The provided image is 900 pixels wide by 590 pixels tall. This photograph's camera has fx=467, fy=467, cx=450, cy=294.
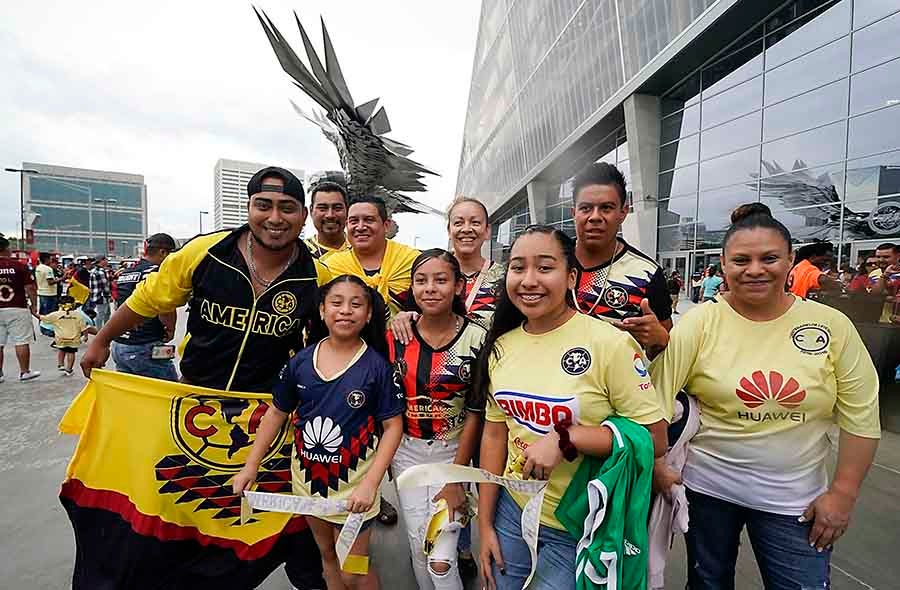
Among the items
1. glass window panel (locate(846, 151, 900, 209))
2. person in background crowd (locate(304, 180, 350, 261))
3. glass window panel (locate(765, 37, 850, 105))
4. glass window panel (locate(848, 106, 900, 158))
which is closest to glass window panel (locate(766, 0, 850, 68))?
glass window panel (locate(765, 37, 850, 105))

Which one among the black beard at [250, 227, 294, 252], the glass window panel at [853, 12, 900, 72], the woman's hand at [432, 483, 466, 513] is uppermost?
the glass window panel at [853, 12, 900, 72]

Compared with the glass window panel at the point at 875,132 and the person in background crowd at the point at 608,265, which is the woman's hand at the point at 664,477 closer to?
the person in background crowd at the point at 608,265

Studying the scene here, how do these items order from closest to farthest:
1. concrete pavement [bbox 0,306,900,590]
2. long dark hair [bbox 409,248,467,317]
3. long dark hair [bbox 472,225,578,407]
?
1. long dark hair [bbox 472,225,578,407]
2. long dark hair [bbox 409,248,467,317]
3. concrete pavement [bbox 0,306,900,590]

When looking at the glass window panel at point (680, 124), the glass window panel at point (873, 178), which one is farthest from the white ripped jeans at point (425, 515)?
the glass window panel at point (680, 124)

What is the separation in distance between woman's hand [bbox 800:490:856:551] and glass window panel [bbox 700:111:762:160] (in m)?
15.1

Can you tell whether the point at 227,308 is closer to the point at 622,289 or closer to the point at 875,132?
the point at 622,289

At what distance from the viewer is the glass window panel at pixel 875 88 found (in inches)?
392

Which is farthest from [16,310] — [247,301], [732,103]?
[732,103]

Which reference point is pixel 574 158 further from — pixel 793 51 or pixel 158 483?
pixel 158 483

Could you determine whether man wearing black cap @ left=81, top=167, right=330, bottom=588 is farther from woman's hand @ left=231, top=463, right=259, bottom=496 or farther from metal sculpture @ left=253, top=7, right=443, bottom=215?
metal sculpture @ left=253, top=7, right=443, bottom=215

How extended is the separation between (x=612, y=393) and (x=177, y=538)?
199cm

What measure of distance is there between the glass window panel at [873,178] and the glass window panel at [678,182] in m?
5.08

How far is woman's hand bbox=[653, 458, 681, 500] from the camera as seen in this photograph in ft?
5.43

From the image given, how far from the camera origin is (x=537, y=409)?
154 cm
